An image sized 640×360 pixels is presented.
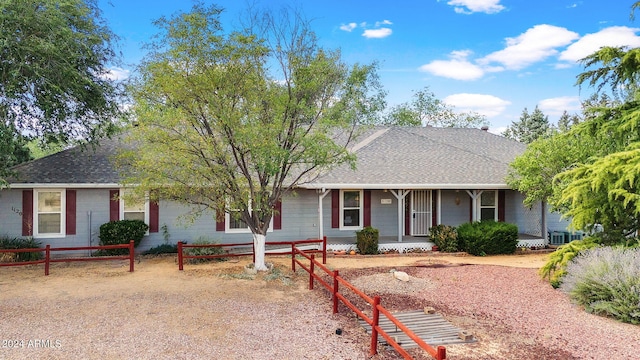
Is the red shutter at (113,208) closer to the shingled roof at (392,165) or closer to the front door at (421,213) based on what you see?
the shingled roof at (392,165)

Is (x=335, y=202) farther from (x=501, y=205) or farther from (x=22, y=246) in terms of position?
(x=22, y=246)

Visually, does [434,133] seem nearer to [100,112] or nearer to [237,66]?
[237,66]

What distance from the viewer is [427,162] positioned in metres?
16.4

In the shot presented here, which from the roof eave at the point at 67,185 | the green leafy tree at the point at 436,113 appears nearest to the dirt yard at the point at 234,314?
the roof eave at the point at 67,185

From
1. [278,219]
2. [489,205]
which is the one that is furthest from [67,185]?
[489,205]

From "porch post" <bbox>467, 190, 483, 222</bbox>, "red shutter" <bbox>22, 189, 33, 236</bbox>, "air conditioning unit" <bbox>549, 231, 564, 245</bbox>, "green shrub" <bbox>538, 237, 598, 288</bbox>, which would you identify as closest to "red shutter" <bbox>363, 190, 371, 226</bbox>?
"porch post" <bbox>467, 190, 483, 222</bbox>

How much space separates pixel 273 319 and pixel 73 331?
3262 mm

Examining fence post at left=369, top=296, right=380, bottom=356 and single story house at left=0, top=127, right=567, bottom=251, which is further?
single story house at left=0, top=127, right=567, bottom=251

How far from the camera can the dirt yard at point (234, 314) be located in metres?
5.99

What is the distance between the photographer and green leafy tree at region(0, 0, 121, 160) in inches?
432

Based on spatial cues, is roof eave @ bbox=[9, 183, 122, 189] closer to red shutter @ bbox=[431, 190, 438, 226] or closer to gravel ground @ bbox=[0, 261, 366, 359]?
gravel ground @ bbox=[0, 261, 366, 359]

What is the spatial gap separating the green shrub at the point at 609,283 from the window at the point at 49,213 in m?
14.2

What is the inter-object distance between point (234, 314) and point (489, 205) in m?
12.3

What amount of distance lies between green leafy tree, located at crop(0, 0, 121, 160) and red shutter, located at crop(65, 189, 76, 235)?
180cm
